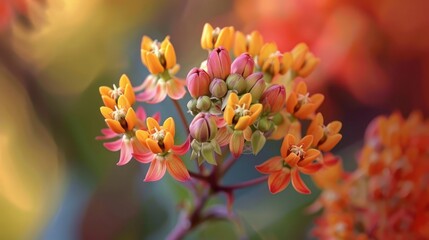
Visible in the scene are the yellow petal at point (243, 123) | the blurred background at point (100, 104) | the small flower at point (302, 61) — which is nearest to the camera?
the yellow petal at point (243, 123)

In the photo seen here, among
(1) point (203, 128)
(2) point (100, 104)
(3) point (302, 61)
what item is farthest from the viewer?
(2) point (100, 104)

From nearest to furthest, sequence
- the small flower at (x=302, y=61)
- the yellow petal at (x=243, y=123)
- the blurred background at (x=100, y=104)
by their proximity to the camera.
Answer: the yellow petal at (x=243, y=123), the small flower at (x=302, y=61), the blurred background at (x=100, y=104)

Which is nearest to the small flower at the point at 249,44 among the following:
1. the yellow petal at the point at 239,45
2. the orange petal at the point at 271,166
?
the yellow petal at the point at 239,45

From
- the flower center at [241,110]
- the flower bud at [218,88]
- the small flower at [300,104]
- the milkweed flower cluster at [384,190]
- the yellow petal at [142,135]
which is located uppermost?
the flower bud at [218,88]

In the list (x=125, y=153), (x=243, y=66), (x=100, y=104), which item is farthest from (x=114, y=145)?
(x=100, y=104)

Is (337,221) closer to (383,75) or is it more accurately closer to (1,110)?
(383,75)

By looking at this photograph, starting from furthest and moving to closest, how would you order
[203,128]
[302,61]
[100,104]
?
[100,104] → [302,61] → [203,128]

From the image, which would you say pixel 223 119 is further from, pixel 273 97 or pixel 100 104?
pixel 100 104

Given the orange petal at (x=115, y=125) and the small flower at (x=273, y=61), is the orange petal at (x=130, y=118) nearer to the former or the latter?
the orange petal at (x=115, y=125)
